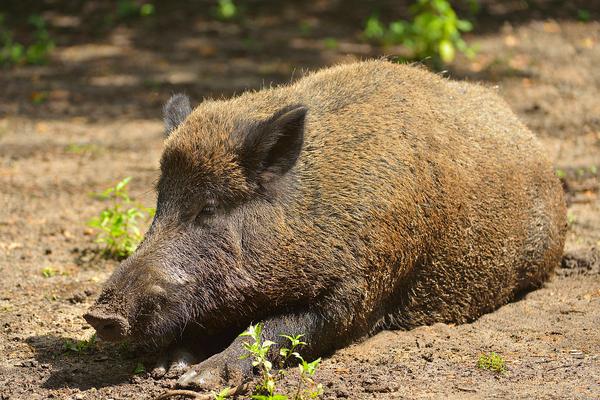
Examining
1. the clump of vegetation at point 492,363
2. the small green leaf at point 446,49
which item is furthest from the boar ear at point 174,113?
the small green leaf at point 446,49

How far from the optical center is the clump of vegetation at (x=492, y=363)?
441 centimetres

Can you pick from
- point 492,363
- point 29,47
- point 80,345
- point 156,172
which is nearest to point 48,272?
point 156,172

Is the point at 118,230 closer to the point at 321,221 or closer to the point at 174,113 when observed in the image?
the point at 174,113

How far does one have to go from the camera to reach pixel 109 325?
4250mm

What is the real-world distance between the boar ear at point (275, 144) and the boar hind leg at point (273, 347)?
75 centimetres

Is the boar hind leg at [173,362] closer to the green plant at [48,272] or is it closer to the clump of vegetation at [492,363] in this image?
the clump of vegetation at [492,363]

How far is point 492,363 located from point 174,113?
2.25 meters

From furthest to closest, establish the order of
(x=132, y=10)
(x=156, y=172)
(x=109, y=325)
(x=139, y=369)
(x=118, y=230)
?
(x=132, y=10) → (x=118, y=230) → (x=156, y=172) → (x=139, y=369) → (x=109, y=325)

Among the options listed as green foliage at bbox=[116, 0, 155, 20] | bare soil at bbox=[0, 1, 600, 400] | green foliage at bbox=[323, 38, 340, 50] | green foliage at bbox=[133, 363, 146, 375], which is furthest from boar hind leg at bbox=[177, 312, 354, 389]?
green foliage at bbox=[116, 0, 155, 20]

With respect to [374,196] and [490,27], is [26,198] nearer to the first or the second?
[374,196]

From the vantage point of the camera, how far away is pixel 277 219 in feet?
15.3

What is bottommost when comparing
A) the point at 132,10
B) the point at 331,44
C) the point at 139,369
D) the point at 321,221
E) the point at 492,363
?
the point at 331,44

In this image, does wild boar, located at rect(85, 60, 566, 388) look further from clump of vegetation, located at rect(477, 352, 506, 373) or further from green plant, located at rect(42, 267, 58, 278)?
green plant, located at rect(42, 267, 58, 278)

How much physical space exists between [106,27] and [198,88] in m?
4.08
